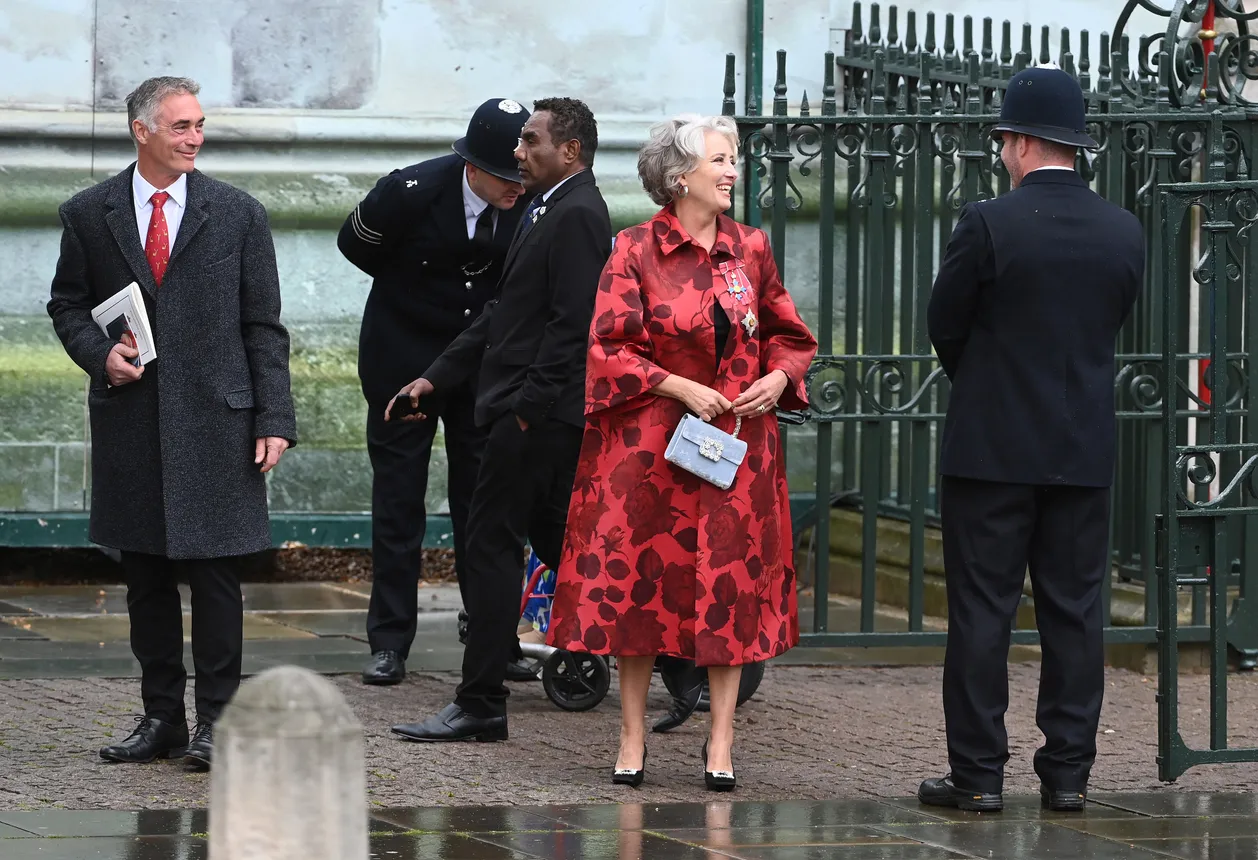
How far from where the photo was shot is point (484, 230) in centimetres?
770

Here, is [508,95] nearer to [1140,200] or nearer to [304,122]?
[304,122]

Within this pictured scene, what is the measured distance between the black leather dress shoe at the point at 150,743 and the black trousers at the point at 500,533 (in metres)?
0.88

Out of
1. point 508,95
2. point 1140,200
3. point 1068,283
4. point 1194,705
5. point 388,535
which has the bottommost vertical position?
point 1194,705

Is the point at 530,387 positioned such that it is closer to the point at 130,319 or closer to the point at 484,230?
the point at 130,319

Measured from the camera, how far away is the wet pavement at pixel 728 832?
17.3 ft

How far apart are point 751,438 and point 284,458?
4670 millimetres

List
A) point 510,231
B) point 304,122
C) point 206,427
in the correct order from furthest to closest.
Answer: point 304,122, point 510,231, point 206,427

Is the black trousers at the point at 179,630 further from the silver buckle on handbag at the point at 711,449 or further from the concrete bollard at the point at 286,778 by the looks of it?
the concrete bollard at the point at 286,778

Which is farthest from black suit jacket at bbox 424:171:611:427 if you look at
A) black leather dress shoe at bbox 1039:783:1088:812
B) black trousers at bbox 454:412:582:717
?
black leather dress shoe at bbox 1039:783:1088:812

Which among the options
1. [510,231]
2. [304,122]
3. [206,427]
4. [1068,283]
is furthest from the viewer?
[304,122]

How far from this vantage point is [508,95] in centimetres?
1039

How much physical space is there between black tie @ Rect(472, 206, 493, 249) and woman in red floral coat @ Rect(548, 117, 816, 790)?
159cm

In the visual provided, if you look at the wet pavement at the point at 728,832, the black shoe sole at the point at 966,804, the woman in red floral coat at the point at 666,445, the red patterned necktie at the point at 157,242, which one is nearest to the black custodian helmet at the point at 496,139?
the woman in red floral coat at the point at 666,445

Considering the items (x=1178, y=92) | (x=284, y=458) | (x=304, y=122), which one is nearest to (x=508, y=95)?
(x=304, y=122)
